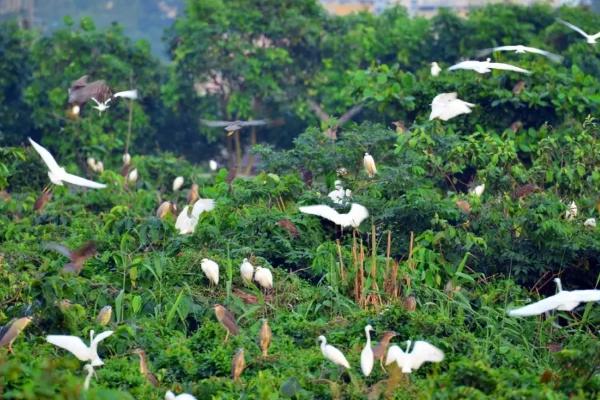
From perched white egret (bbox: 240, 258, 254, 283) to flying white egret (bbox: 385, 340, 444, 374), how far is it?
1.47 m

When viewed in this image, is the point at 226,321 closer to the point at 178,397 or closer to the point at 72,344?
the point at 72,344

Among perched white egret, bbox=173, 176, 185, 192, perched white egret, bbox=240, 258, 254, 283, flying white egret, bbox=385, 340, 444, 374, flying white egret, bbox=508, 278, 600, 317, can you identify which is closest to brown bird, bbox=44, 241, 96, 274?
perched white egret, bbox=240, 258, 254, 283

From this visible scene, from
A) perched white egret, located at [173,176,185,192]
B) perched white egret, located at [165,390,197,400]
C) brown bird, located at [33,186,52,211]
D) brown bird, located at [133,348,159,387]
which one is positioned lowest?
perched white egret, located at [173,176,185,192]

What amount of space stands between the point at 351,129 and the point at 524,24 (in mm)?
8046

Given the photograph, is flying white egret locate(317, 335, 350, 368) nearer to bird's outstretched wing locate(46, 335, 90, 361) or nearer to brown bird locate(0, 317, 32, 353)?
bird's outstretched wing locate(46, 335, 90, 361)

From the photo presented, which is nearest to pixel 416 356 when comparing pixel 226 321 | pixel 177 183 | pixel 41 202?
pixel 226 321

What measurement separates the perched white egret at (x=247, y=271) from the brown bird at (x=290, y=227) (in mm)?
648

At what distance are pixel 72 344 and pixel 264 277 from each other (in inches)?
55.0

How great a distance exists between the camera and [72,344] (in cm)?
497

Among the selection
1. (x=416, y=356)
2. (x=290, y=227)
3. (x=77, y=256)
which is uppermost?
(x=416, y=356)

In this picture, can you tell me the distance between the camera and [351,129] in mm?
8289

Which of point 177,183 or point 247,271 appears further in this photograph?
point 177,183

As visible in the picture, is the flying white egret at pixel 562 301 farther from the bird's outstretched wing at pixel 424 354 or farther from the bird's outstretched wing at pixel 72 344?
the bird's outstretched wing at pixel 72 344

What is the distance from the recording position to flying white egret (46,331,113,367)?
16.2 ft
